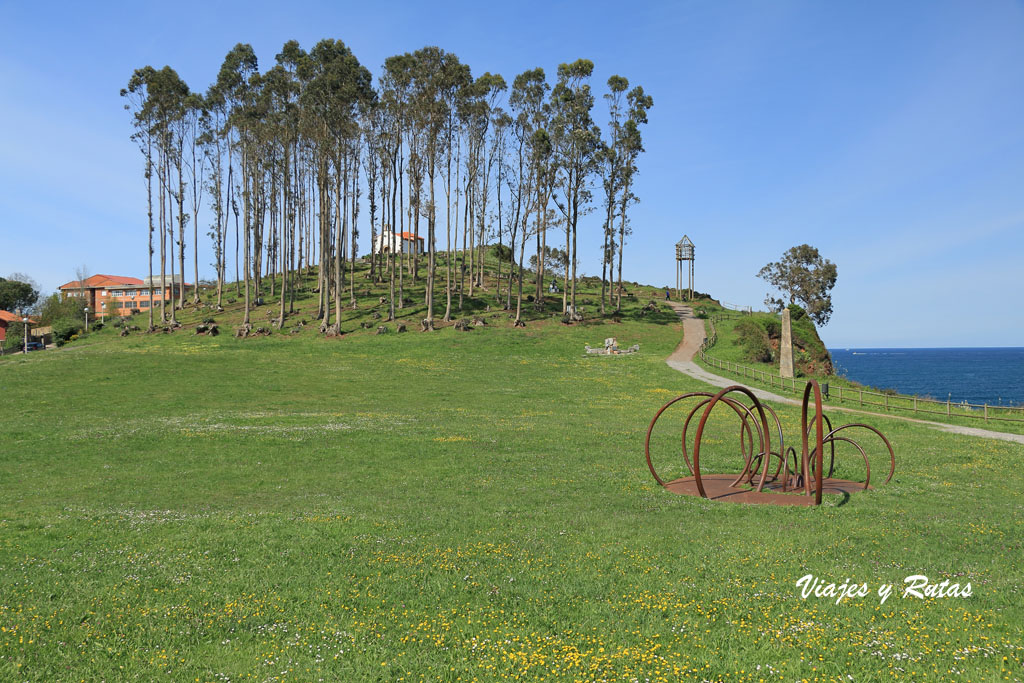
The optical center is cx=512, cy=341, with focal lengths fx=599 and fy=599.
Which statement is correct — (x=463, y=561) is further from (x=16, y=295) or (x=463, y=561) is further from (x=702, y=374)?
(x=16, y=295)

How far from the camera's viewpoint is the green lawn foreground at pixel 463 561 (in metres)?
8.05

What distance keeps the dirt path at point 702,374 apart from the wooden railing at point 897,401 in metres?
1.85

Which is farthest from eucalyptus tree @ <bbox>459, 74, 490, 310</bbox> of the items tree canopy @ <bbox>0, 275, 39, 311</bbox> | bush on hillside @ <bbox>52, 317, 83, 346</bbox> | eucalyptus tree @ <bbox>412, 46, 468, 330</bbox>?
tree canopy @ <bbox>0, 275, 39, 311</bbox>

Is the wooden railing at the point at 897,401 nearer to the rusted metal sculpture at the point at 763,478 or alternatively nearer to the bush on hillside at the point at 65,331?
the rusted metal sculpture at the point at 763,478

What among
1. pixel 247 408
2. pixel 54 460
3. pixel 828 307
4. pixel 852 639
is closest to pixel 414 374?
pixel 247 408

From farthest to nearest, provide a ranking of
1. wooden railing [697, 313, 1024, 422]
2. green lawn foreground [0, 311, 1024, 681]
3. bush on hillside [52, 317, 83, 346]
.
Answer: bush on hillside [52, 317, 83, 346]
wooden railing [697, 313, 1024, 422]
green lawn foreground [0, 311, 1024, 681]

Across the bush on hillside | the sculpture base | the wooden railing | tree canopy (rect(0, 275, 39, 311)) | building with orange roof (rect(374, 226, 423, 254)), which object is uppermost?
building with orange roof (rect(374, 226, 423, 254))

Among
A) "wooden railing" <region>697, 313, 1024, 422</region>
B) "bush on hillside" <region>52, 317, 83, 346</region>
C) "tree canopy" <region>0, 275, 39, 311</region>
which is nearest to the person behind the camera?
"wooden railing" <region>697, 313, 1024, 422</region>

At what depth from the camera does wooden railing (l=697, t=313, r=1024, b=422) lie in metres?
33.4

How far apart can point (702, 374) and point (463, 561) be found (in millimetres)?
37775

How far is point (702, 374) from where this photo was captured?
4591cm

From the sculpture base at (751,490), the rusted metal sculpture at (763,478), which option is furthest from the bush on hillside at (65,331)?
the rusted metal sculpture at (763,478)

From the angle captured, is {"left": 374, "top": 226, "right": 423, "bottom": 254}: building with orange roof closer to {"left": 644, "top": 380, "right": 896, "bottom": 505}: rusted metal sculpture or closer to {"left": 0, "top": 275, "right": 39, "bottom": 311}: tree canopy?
{"left": 644, "top": 380, "right": 896, "bottom": 505}: rusted metal sculpture

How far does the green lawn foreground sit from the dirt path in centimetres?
366
